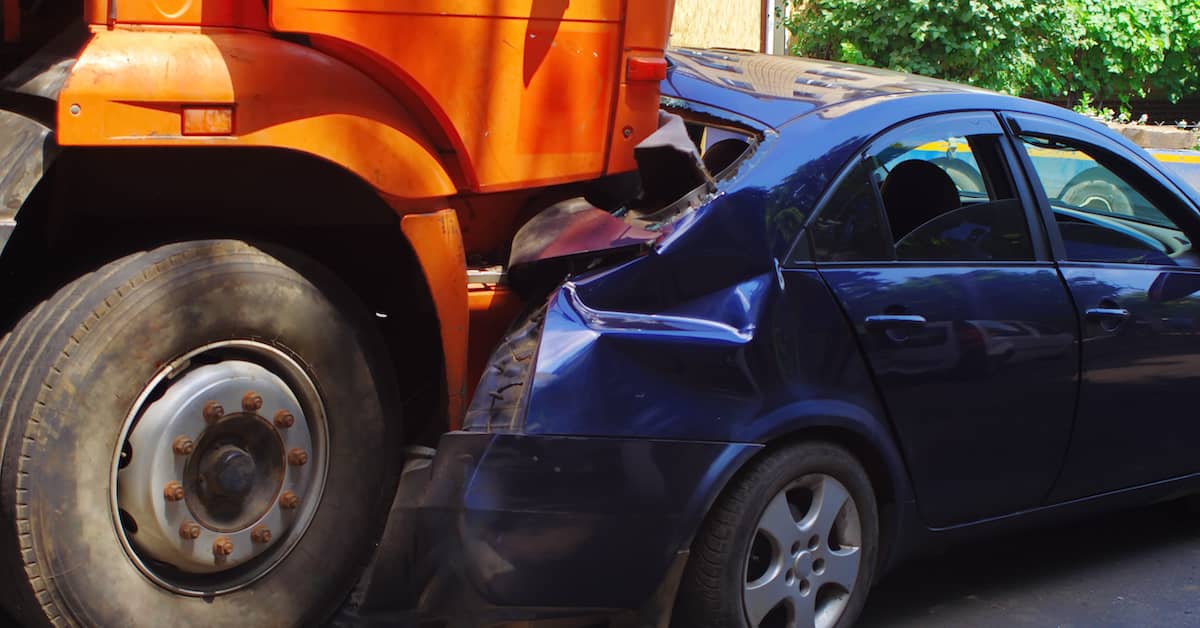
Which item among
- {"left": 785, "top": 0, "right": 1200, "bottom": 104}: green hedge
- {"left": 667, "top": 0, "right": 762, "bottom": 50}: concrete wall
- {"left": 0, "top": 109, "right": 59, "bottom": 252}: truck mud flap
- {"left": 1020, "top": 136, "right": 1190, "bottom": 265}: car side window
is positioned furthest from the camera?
{"left": 785, "top": 0, "right": 1200, "bottom": 104}: green hedge

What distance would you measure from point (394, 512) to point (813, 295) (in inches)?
52.2

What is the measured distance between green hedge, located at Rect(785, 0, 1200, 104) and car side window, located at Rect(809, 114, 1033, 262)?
9.20 metres

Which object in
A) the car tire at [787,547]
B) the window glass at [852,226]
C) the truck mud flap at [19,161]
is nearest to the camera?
the truck mud flap at [19,161]

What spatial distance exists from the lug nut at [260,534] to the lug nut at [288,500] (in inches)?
2.9

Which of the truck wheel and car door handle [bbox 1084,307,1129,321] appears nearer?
the truck wheel

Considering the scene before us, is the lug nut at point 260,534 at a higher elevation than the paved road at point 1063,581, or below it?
higher

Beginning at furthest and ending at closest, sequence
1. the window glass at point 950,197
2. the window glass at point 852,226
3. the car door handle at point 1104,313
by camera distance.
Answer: the car door handle at point 1104,313, the window glass at point 950,197, the window glass at point 852,226

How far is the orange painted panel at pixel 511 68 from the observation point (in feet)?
10.9

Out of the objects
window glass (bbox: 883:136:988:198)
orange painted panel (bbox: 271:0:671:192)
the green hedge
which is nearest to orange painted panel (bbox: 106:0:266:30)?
orange painted panel (bbox: 271:0:671:192)

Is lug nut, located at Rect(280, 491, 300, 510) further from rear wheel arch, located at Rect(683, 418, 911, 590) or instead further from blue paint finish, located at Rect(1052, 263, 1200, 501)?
blue paint finish, located at Rect(1052, 263, 1200, 501)

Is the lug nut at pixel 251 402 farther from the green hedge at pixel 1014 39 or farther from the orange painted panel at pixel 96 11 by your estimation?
the green hedge at pixel 1014 39

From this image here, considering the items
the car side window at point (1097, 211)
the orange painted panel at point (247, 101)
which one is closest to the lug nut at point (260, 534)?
the orange painted panel at point (247, 101)

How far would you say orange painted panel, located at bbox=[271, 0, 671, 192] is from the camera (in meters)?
3.31

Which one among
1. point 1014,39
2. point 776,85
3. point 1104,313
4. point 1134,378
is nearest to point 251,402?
point 776,85
